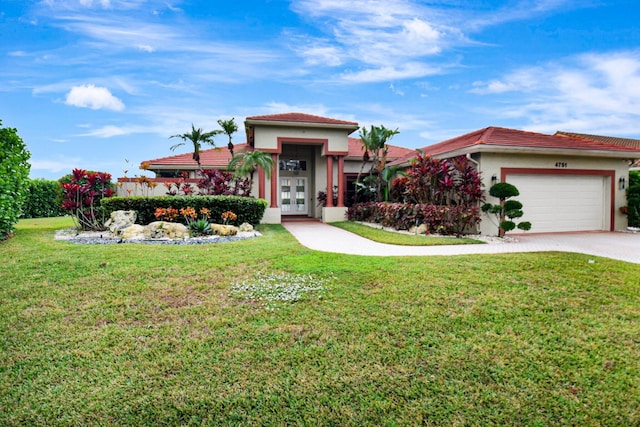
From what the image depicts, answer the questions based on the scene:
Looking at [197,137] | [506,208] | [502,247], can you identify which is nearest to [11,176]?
[197,137]

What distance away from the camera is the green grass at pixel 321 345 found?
9.96 ft

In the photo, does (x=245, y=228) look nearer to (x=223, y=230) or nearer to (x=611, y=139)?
(x=223, y=230)

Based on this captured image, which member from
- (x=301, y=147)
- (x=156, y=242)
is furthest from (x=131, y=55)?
(x=301, y=147)

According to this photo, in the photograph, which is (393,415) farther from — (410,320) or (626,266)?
(626,266)

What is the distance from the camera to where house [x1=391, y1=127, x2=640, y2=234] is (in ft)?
39.7

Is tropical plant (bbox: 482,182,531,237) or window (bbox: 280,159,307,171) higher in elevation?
window (bbox: 280,159,307,171)

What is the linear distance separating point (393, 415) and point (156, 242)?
8.62 metres

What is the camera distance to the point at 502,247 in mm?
9305

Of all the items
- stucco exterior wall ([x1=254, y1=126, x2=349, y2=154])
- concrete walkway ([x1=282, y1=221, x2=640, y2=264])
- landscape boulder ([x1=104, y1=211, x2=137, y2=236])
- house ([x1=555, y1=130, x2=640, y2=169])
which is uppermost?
house ([x1=555, y1=130, x2=640, y2=169])

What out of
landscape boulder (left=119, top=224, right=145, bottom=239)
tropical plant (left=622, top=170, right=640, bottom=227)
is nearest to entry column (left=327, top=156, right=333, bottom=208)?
landscape boulder (left=119, top=224, right=145, bottom=239)

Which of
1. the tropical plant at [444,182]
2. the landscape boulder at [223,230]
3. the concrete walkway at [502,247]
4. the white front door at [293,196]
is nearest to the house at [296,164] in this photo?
the white front door at [293,196]

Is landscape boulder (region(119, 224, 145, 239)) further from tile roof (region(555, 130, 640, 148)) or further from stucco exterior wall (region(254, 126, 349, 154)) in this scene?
tile roof (region(555, 130, 640, 148))

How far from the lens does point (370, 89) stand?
15781 millimetres

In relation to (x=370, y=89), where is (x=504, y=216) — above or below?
below
